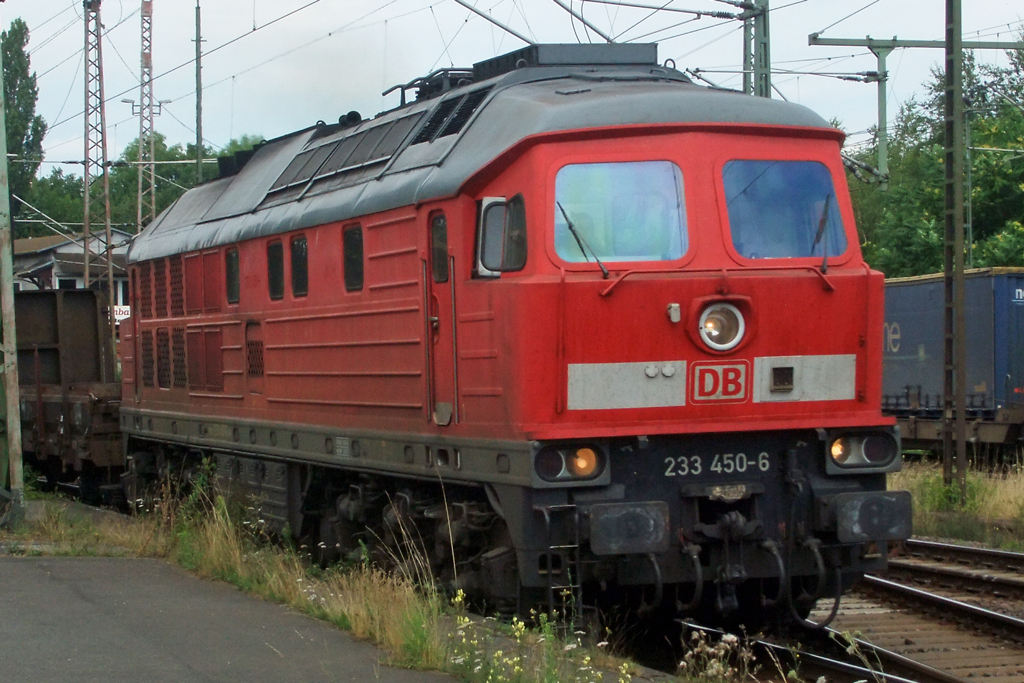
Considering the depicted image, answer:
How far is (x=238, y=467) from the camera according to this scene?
476 inches

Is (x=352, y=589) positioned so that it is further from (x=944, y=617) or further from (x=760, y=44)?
(x=760, y=44)

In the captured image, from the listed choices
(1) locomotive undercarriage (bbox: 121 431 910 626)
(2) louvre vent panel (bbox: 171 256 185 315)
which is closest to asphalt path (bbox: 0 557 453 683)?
(1) locomotive undercarriage (bbox: 121 431 910 626)

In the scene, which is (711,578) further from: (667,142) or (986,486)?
(986,486)

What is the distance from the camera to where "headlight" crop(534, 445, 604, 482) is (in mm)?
7367

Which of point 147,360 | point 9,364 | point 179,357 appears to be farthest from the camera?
point 147,360

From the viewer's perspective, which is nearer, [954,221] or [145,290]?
[145,290]

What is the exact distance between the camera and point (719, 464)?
777 cm

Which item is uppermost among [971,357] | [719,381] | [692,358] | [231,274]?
[231,274]

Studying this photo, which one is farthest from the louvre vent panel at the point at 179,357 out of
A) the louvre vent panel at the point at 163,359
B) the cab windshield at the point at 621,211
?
the cab windshield at the point at 621,211

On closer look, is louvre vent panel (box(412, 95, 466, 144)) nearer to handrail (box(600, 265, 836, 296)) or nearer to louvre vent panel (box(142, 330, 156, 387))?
handrail (box(600, 265, 836, 296))

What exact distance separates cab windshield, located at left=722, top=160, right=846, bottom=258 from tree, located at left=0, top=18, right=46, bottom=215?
58346 mm

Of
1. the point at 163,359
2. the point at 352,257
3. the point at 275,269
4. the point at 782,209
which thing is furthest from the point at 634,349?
the point at 163,359

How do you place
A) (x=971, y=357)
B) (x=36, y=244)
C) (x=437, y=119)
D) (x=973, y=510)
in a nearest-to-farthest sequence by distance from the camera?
(x=437, y=119), (x=973, y=510), (x=971, y=357), (x=36, y=244)

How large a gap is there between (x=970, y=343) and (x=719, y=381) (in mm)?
14652
